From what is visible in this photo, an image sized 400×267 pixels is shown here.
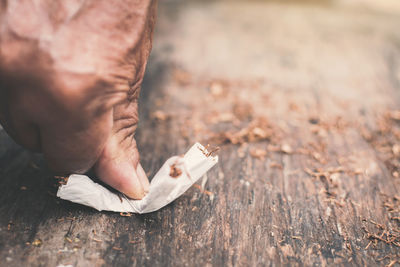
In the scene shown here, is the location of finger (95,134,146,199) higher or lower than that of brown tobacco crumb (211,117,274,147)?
higher

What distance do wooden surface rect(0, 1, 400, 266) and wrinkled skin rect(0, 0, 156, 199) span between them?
218 millimetres

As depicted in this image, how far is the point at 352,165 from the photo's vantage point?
1535mm

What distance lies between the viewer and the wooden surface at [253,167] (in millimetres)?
1086

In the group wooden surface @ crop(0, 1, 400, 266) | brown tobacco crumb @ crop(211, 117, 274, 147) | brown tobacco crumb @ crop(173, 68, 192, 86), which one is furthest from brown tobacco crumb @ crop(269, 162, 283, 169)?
brown tobacco crumb @ crop(173, 68, 192, 86)

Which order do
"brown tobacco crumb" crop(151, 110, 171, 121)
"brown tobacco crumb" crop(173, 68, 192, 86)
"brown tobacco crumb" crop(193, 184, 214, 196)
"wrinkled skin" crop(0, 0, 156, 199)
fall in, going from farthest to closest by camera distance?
"brown tobacco crumb" crop(173, 68, 192, 86) → "brown tobacco crumb" crop(151, 110, 171, 121) → "brown tobacco crumb" crop(193, 184, 214, 196) → "wrinkled skin" crop(0, 0, 156, 199)

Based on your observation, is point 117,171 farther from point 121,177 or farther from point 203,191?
point 203,191

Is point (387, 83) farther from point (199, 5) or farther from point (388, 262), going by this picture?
point (199, 5)

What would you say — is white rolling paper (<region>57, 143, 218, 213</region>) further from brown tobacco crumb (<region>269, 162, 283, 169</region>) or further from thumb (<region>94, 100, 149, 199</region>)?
brown tobacco crumb (<region>269, 162, 283, 169</region>)

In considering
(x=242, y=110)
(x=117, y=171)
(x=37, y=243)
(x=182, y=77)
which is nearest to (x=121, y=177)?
Answer: (x=117, y=171)

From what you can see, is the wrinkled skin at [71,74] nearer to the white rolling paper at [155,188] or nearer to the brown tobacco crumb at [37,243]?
the white rolling paper at [155,188]

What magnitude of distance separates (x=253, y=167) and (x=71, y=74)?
0.92 m

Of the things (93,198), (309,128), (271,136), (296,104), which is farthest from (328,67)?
(93,198)

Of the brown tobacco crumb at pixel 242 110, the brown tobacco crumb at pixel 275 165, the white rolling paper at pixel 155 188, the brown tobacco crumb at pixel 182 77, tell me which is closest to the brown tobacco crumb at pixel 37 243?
the white rolling paper at pixel 155 188

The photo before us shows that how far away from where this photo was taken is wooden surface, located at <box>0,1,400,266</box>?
1.09 metres
